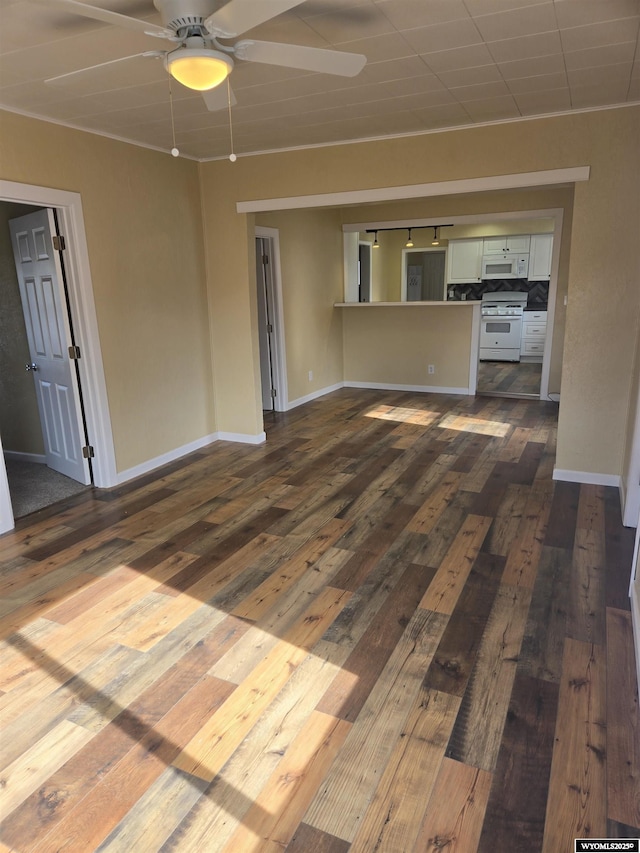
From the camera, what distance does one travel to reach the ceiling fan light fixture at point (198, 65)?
2025mm

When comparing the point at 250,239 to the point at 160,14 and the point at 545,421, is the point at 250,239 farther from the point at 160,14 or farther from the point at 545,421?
the point at 545,421

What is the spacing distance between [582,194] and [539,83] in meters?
0.85

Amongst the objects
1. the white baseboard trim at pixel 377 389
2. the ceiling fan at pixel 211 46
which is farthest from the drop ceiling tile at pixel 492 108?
the white baseboard trim at pixel 377 389

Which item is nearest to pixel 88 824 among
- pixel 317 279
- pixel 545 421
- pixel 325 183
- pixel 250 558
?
pixel 250 558

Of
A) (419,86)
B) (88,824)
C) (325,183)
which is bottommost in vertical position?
(88,824)

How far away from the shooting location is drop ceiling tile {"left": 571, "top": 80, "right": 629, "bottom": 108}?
3086 millimetres

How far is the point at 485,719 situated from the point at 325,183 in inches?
151

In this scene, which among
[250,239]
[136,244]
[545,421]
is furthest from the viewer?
[545,421]

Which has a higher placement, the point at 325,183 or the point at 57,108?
the point at 57,108

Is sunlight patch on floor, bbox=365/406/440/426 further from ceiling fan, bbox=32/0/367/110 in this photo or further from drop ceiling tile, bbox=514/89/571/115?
ceiling fan, bbox=32/0/367/110

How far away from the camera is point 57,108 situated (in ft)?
10.8

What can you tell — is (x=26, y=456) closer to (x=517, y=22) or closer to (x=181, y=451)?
(x=181, y=451)

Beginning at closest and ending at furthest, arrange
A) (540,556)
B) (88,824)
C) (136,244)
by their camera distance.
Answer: (88,824), (540,556), (136,244)

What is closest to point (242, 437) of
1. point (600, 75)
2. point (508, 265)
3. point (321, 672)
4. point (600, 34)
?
point (321, 672)
